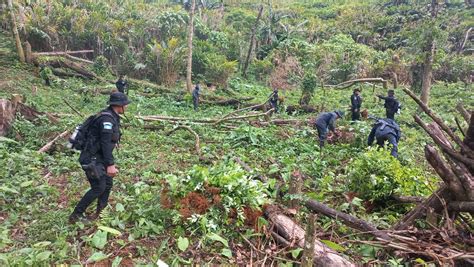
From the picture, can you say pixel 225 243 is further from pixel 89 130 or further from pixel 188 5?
pixel 188 5

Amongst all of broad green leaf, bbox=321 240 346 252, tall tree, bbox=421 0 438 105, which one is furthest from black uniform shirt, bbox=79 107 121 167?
tall tree, bbox=421 0 438 105

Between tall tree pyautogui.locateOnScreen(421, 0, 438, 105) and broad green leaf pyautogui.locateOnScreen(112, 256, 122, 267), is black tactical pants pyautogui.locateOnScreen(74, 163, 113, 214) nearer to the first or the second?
broad green leaf pyautogui.locateOnScreen(112, 256, 122, 267)

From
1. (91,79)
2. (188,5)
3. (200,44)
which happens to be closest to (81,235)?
(91,79)

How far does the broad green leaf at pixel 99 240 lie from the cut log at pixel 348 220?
2915 mm

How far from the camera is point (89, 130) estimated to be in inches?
184

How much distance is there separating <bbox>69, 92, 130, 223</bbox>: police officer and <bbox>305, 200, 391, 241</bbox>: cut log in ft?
9.69

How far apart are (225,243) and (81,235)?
182 centimetres

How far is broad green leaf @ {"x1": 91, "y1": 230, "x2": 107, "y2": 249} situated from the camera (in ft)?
13.3

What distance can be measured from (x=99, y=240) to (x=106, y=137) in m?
1.30

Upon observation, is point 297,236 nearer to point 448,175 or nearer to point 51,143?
point 448,175

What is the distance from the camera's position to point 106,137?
461 centimetres

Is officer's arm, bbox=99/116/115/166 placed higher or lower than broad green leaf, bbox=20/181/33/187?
higher

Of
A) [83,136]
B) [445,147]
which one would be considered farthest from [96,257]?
[445,147]

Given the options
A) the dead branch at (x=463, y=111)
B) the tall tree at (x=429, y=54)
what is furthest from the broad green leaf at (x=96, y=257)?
the tall tree at (x=429, y=54)
